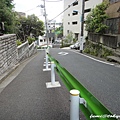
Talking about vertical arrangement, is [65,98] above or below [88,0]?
below

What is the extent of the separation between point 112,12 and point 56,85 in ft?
39.6

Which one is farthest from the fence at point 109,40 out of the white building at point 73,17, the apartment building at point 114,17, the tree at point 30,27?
the tree at point 30,27

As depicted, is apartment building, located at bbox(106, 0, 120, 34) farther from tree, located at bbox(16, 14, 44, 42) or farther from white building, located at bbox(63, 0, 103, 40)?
tree, located at bbox(16, 14, 44, 42)

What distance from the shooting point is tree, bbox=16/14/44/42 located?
32281 millimetres

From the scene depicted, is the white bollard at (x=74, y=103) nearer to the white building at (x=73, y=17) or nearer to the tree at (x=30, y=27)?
the white building at (x=73, y=17)

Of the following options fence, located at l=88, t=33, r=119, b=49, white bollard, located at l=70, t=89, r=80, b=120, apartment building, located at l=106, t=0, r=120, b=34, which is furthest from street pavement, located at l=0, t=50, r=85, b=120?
apartment building, located at l=106, t=0, r=120, b=34

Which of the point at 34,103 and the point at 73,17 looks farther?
the point at 73,17

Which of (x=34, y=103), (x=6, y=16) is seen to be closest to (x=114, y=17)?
(x=6, y=16)

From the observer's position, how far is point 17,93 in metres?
3.73

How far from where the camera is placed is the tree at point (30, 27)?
32.3m

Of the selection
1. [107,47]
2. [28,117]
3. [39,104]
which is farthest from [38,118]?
[107,47]

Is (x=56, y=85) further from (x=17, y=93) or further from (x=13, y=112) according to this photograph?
(x=13, y=112)

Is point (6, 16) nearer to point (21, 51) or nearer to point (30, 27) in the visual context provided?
point (21, 51)

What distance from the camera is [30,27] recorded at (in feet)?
111
